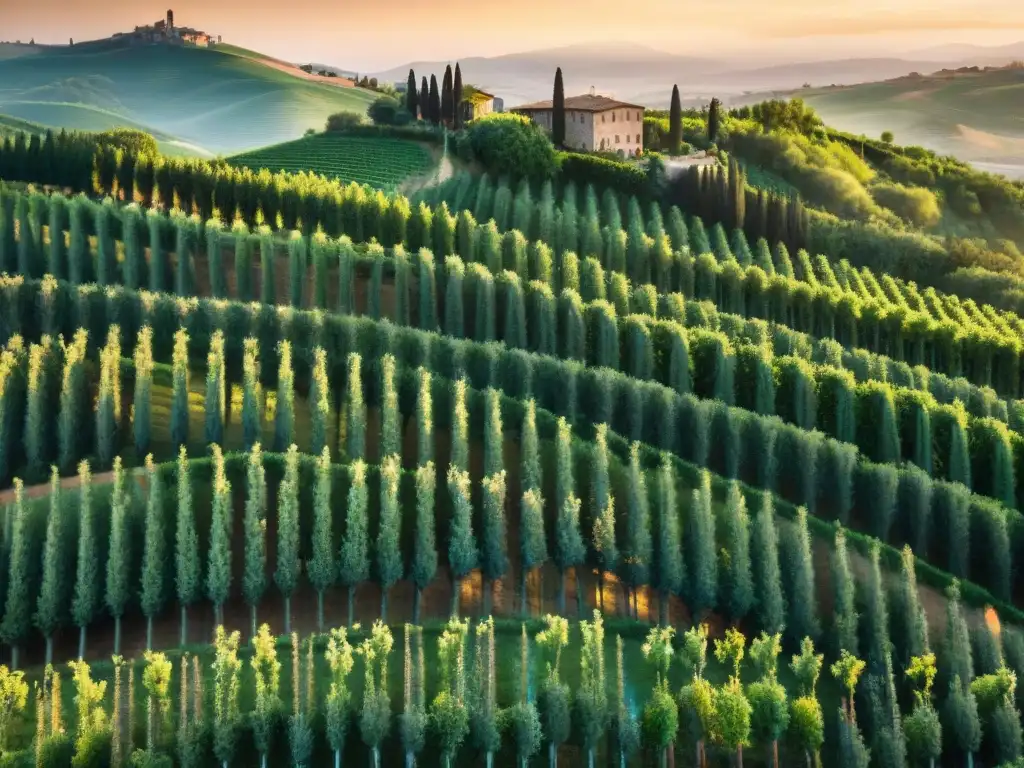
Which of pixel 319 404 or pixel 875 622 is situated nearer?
pixel 875 622

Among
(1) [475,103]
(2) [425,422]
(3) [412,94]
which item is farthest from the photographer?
(1) [475,103]

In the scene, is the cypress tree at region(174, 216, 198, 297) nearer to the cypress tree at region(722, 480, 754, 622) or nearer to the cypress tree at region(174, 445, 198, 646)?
the cypress tree at region(174, 445, 198, 646)

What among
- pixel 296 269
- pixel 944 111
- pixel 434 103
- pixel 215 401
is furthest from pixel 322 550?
pixel 944 111

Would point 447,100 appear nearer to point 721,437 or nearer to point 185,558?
point 721,437

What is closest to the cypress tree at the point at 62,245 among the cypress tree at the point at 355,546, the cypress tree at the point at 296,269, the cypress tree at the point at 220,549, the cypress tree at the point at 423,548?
the cypress tree at the point at 296,269

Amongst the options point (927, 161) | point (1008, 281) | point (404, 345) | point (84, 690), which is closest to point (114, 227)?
point (404, 345)

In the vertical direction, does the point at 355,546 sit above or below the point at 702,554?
above

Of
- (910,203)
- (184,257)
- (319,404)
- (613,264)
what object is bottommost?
(319,404)

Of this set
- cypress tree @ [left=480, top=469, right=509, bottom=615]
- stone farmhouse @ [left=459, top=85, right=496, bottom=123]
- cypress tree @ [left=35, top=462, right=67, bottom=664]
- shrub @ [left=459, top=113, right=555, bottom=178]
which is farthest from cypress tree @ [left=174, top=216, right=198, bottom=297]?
stone farmhouse @ [left=459, top=85, right=496, bottom=123]

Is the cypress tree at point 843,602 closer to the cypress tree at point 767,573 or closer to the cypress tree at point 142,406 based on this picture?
the cypress tree at point 767,573
